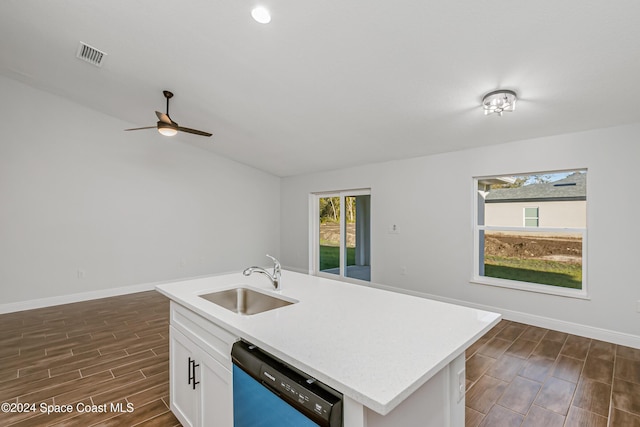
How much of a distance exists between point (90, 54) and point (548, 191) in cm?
542

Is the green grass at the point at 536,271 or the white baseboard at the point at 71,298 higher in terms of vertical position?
the green grass at the point at 536,271

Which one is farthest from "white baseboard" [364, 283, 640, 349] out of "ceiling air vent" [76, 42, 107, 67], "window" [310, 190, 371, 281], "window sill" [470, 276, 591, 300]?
"ceiling air vent" [76, 42, 107, 67]

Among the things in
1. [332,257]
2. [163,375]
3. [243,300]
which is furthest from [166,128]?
[332,257]

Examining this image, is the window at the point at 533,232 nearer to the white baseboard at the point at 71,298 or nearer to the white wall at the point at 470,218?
the white wall at the point at 470,218

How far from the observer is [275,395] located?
40.2 inches

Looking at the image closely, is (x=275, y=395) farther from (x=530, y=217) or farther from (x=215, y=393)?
(x=530, y=217)

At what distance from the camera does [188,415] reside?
1.71 meters

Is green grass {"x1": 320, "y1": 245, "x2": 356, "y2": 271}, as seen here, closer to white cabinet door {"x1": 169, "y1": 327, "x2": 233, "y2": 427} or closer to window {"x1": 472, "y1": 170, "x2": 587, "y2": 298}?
window {"x1": 472, "y1": 170, "x2": 587, "y2": 298}

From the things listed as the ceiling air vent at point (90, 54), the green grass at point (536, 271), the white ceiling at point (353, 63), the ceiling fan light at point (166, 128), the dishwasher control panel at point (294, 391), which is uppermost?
the ceiling air vent at point (90, 54)

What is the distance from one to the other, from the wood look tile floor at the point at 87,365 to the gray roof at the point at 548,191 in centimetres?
421

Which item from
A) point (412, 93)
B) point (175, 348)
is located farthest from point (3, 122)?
point (412, 93)

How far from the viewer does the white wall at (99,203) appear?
4.05 m

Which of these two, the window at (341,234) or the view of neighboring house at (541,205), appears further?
the window at (341,234)

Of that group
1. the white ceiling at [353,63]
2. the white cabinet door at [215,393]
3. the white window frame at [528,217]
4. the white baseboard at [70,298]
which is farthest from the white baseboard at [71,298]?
the white window frame at [528,217]
